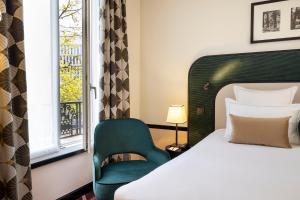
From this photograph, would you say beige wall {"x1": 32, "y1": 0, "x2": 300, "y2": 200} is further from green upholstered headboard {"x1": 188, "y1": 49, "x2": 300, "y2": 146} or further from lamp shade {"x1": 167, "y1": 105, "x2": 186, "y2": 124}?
lamp shade {"x1": 167, "y1": 105, "x2": 186, "y2": 124}

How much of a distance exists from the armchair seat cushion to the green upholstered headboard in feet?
2.92

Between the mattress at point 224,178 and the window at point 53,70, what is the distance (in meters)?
1.25

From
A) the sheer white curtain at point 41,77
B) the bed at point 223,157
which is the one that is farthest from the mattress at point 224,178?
the sheer white curtain at point 41,77

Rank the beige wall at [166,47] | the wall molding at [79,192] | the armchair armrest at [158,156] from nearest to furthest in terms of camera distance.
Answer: the armchair armrest at [158,156] < the wall molding at [79,192] < the beige wall at [166,47]

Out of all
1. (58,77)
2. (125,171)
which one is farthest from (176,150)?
(58,77)

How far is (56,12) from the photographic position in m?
2.31

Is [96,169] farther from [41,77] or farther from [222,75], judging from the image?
[222,75]

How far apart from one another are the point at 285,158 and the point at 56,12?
2.27 meters

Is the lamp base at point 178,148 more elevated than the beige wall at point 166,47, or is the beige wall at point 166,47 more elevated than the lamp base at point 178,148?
the beige wall at point 166,47

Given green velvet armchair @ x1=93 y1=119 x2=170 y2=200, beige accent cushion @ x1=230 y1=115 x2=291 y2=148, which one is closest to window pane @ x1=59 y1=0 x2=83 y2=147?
green velvet armchair @ x1=93 y1=119 x2=170 y2=200

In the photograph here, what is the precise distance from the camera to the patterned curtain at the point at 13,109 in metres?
1.67

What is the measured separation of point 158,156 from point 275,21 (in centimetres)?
181

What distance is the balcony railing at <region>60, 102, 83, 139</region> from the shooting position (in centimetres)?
264

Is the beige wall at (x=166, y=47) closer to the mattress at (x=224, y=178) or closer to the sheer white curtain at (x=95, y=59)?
the sheer white curtain at (x=95, y=59)
